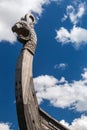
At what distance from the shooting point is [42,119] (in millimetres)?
13945

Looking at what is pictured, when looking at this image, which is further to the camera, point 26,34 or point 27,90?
point 26,34

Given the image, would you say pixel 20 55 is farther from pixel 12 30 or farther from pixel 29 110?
pixel 29 110

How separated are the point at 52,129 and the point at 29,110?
46.8 inches

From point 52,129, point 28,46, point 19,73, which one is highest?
point 28,46

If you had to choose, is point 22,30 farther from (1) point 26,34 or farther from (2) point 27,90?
(2) point 27,90

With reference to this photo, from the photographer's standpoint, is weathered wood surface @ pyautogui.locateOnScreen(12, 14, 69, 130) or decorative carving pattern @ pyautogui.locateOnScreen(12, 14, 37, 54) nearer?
weathered wood surface @ pyautogui.locateOnScreen(12, 14, 69, 130)

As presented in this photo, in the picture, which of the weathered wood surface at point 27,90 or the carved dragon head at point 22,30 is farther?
the carved dragon head at point 22,30

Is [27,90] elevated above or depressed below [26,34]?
below

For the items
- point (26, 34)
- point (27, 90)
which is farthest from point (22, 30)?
point (27, 90)

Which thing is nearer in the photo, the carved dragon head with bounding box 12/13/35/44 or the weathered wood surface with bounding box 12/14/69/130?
the weathered wood surface with bounding box 12/14/69/130

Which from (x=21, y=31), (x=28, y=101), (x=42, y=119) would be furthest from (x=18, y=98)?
(x=21, y=31)

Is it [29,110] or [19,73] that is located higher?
[19,73]

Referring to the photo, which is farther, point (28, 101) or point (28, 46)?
point (28, 46)

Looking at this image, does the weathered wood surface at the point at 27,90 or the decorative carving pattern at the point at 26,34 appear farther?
the decorative carving pattern at the point at 26,34
